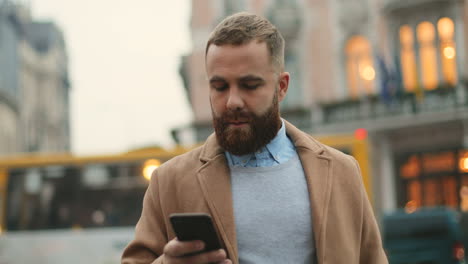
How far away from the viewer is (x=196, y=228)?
6.20 ft

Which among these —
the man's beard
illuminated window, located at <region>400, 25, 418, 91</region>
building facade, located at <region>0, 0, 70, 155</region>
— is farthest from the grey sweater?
building facade, located at <region>0, 0, 70, 155</region>

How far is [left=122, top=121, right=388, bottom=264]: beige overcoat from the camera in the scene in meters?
2.19

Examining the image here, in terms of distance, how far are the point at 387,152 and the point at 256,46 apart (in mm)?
19343

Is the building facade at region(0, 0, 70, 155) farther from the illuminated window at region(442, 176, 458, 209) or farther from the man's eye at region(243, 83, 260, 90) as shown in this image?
the man's eye at region(243, 83, 260, 90)

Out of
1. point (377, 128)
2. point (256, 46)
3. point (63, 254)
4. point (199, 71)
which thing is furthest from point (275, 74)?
point (199, 71)

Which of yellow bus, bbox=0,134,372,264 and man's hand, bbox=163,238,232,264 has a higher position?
man's hand, bbox=163,238,232,264

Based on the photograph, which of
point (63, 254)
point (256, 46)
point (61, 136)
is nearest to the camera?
point (256, 46)

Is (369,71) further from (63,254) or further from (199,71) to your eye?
(63,254)

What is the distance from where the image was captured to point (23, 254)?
13.7 meters

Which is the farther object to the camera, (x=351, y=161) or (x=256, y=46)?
(x=351, y=161)

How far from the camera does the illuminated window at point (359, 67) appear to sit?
71.2 ft

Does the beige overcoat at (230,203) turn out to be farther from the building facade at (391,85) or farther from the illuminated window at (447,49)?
the illuminated window at (447,49)

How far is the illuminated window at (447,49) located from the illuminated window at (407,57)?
867 mm

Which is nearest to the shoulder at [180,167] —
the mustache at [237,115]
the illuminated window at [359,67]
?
the mustache at [237,115]
